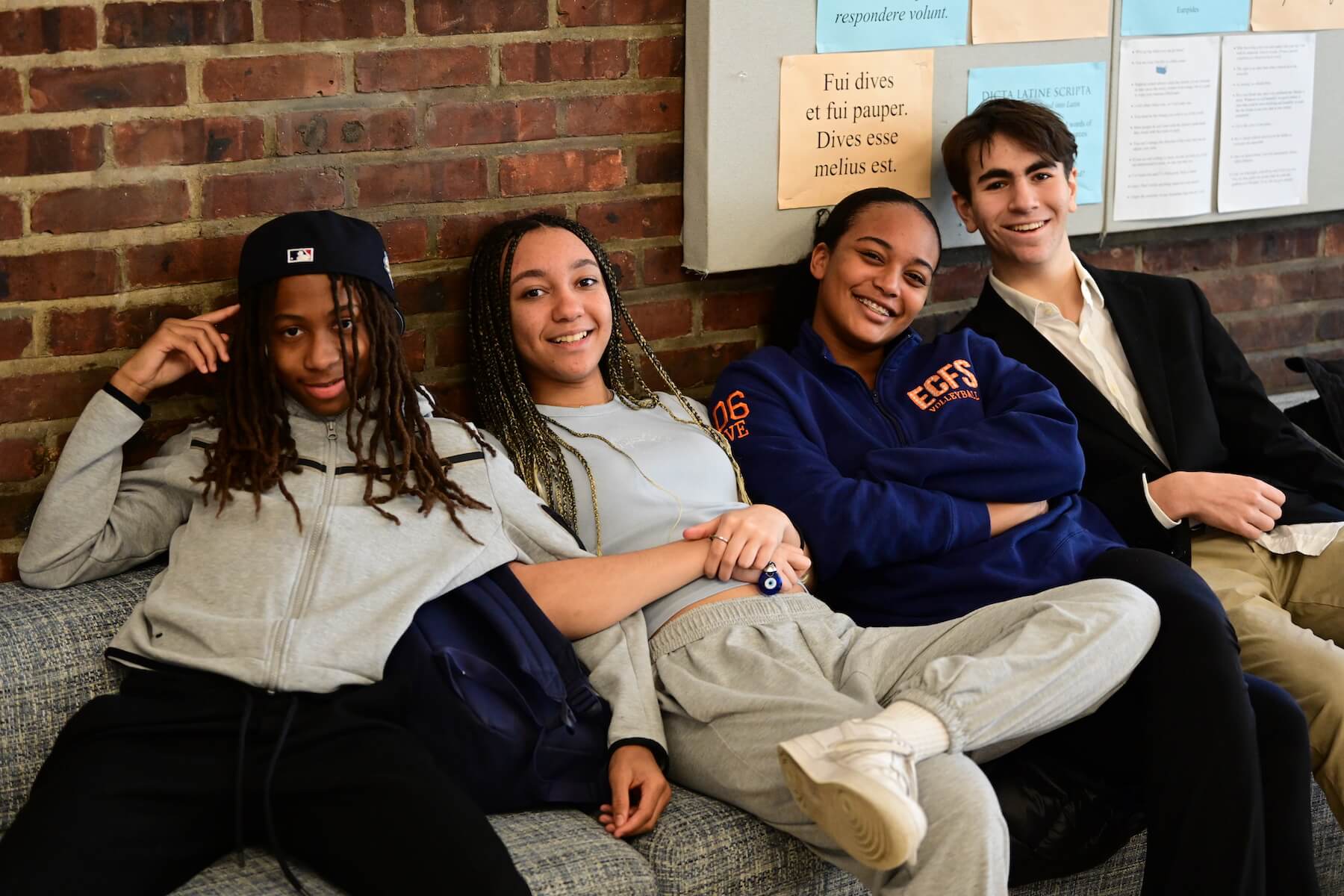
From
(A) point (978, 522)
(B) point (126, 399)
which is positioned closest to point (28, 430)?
(B) point (126, 399)

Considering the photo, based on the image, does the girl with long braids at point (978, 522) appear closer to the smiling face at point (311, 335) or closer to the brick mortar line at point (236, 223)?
the brick mortar line at point (236, 223)

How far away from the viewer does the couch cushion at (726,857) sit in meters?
1.68

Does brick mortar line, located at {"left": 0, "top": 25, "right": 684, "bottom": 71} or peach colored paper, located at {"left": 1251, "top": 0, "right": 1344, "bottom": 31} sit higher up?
peach colored paper, located at {"left": 1251, "top": 0, "right": 1344, "bottom": 31}

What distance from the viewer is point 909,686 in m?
1.74

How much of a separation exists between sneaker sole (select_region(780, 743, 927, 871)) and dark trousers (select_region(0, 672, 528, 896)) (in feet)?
1.11

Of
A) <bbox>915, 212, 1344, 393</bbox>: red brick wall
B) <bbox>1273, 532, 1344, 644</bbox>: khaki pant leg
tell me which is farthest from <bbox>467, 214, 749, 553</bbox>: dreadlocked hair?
<bbox>915, 212, 1344, 393</bbox>: red brick wall

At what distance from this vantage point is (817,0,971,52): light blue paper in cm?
244

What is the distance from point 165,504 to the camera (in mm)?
1917

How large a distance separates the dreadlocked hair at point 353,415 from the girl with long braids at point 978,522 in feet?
1.84

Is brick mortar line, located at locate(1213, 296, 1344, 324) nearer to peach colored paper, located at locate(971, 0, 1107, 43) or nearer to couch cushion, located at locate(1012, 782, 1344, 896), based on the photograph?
peach colored paper, located at locate(971, 0, 1107, 43)

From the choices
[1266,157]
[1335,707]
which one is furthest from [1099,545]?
[1266,157]

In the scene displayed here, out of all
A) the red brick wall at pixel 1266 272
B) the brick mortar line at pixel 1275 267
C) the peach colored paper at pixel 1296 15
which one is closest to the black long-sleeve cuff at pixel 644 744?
the red brick wall at pixel 1266 272

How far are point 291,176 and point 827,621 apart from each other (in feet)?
3.48

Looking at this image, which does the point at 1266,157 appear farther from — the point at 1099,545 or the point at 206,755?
the point at 206,755
